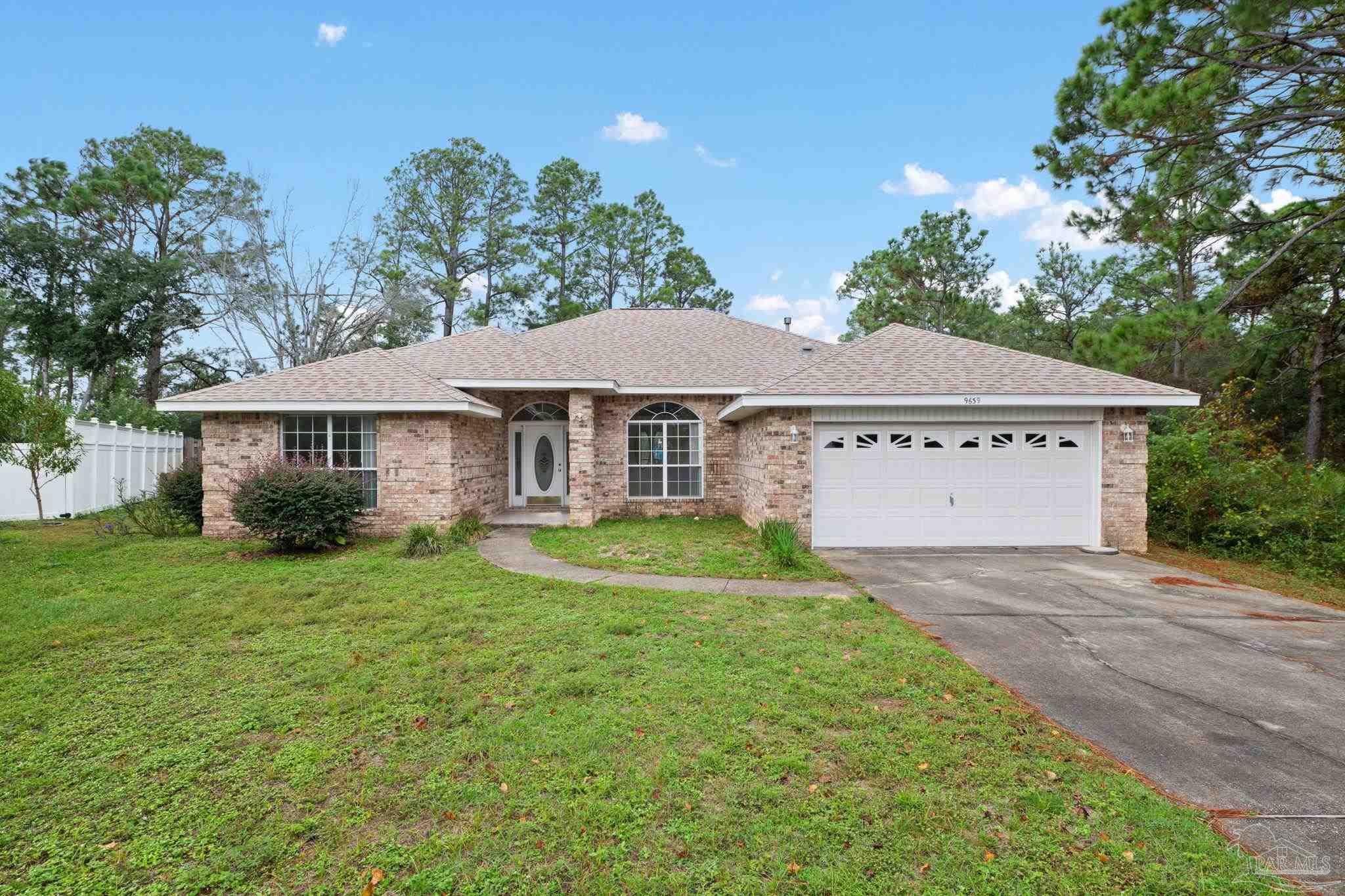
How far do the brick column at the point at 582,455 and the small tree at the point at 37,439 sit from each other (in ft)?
31.7

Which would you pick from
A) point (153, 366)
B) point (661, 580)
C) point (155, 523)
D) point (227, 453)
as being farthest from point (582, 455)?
point (153, 366)

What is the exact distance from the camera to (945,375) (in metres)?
10.1

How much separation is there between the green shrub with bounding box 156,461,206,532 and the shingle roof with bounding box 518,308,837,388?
25.0 ft

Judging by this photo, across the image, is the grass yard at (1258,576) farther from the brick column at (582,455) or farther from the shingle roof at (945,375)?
the brick column at (582,455)

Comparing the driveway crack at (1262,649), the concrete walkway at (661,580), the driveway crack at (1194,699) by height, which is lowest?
the driveway crack at (1262,649)

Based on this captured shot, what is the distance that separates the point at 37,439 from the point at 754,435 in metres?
14.8

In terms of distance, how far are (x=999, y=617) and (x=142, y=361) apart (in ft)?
119

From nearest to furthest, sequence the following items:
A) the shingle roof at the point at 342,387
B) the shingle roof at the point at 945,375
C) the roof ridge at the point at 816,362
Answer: the shingle roof at the point at 945,375 → the roof ridge at the point at 816,362 → the shingle roof at the point at 342,387

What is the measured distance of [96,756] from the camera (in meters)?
3.47

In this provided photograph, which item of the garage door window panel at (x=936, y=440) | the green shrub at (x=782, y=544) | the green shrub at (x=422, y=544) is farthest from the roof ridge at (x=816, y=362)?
the green shrub at (x=422, y=544)

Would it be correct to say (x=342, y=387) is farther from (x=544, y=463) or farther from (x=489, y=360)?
(x=544, y=463)

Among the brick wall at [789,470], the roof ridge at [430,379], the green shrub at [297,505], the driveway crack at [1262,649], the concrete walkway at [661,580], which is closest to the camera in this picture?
the driveway crack at [1262,649]

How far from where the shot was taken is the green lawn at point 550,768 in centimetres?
254

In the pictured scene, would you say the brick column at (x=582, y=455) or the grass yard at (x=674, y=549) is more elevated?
the brick column at (x=582, y=455)
